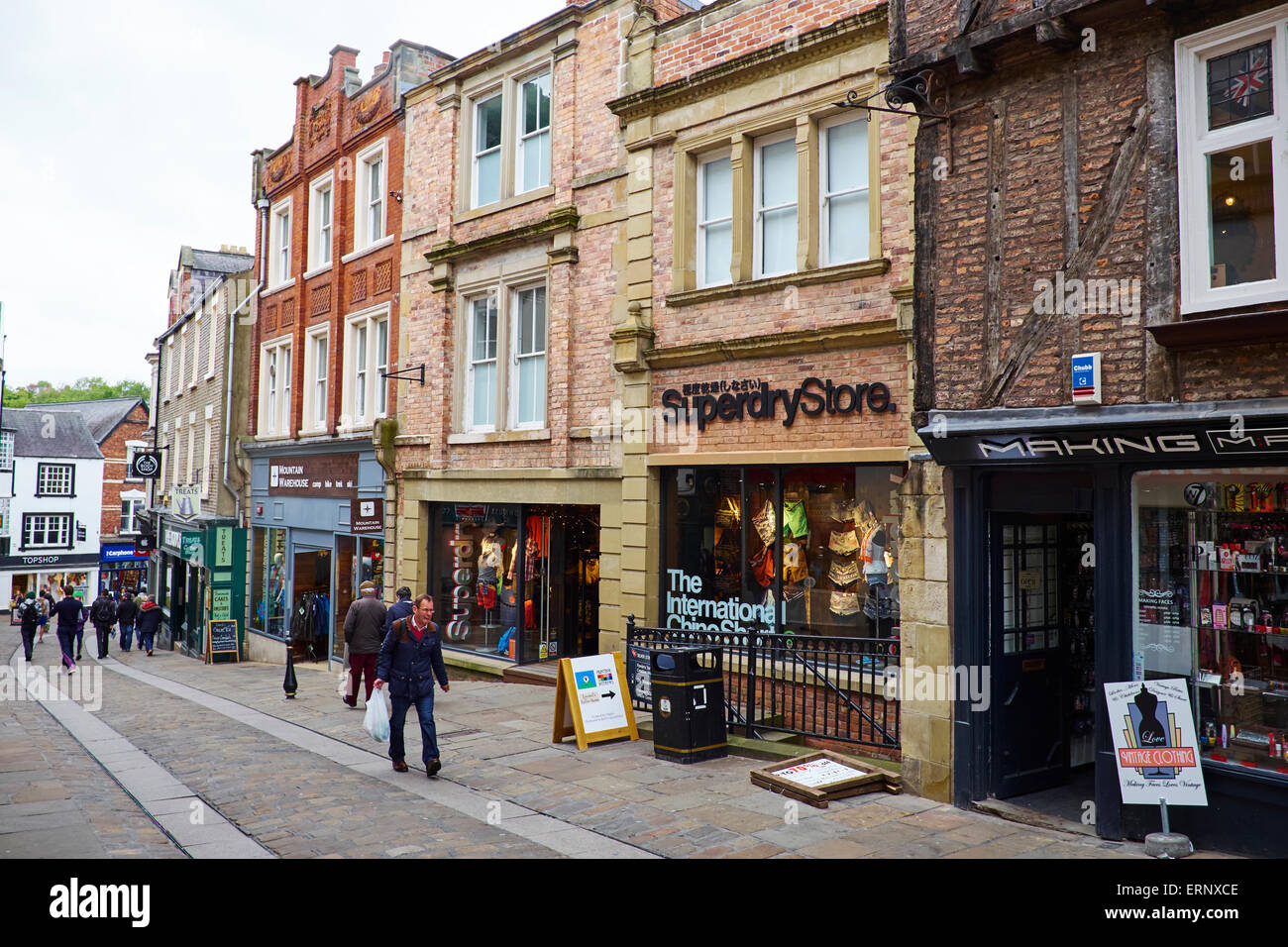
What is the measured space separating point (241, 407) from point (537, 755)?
18495 millimetres

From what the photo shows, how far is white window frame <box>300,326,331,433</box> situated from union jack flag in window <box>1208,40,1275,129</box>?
1851 cm

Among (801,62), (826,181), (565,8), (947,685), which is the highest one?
(565,8)

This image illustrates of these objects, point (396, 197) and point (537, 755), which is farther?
point (396, 197)

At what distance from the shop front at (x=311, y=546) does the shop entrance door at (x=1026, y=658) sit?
13.1m

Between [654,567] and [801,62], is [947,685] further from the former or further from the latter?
[801,62]

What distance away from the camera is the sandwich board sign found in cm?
1077

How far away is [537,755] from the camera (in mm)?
10453

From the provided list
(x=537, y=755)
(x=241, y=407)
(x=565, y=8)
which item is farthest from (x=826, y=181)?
(x=241, y=407)

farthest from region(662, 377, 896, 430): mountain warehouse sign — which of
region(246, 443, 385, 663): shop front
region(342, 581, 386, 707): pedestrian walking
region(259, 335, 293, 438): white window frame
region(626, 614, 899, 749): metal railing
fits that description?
region(259, 335, 293, 438): white window frame

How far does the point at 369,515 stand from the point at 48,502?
4816 centimetres

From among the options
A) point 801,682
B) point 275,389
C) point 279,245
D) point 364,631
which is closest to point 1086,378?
point 801,682

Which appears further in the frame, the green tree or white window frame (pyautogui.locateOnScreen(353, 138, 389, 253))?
the green tree

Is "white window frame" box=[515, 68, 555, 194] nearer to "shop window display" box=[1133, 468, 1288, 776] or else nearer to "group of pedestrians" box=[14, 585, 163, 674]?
"shop window display" box=[1133, 468, 1288, 776]

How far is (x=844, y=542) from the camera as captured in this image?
11258 millimetres
